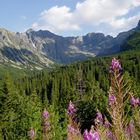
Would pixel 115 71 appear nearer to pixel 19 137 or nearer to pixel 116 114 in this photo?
pixel 116 114

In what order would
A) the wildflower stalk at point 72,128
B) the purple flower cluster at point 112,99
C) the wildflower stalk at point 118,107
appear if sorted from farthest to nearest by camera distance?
the wildflower stalk at point 72,128 < the purple flower cluster at point 112,99 < the wildflower stalk at point 118,107

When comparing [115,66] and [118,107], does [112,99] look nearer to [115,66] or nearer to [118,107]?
[118,107]

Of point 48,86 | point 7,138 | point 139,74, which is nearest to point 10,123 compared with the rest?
point 7,138

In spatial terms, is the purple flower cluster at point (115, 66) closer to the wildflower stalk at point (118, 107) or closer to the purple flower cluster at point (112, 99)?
the wildflower stalk at point (118, 107)

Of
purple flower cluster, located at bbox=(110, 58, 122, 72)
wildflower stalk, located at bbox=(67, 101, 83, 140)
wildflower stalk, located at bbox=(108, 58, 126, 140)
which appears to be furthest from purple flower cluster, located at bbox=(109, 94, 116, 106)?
wildflower stalk, located at bbox=(67, 101, 83, 140)

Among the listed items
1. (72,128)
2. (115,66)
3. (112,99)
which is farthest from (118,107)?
(72,128)

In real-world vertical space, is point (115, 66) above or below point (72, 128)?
above

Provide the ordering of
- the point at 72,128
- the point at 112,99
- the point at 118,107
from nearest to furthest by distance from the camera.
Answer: the point at 118,107 < the point at 112,99 < the point at 72,128

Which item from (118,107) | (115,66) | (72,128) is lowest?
(72,128)

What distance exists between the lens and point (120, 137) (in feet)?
17.6

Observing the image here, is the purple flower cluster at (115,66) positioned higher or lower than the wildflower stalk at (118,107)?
higher

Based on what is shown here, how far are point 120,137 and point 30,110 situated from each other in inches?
2010

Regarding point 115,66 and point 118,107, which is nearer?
point 118,107

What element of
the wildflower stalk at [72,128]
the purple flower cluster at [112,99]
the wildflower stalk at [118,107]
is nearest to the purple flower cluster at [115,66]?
the wildflower stalk at [118,107]
